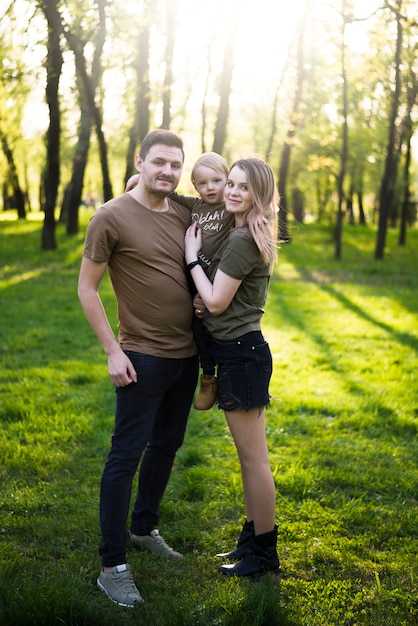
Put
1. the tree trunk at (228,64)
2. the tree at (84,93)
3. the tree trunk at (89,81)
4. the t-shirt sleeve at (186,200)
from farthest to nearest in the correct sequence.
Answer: the tree trunk at (228,64) → the tree trunk at (89,81) → the tree at (84,93) → the t-shirt sleeve at (186,200)

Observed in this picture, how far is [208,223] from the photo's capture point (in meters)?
3.78

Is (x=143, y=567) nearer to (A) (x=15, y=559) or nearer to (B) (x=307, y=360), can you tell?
(A) (x=15, y=559)

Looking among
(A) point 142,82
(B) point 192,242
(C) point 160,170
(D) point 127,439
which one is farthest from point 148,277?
(A) point 142,82

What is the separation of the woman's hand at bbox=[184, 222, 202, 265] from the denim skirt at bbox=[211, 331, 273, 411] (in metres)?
0.48

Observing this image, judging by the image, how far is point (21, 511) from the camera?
176 inches

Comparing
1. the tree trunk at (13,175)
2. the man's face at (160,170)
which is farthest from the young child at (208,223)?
the tree trunk at (13,175)

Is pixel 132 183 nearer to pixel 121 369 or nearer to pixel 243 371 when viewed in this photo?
pixel 121 369

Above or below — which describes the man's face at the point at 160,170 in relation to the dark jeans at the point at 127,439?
above

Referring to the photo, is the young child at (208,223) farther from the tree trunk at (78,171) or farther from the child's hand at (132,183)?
the tree trunk at (78,171)

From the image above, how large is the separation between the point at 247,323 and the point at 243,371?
26 cm

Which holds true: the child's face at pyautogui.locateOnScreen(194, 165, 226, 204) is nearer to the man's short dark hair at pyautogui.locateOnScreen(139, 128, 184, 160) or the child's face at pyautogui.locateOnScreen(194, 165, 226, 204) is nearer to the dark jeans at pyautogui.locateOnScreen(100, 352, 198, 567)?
the man's short dark hair at pyautogui.locateOnScreen(139, 128, 184, 160)

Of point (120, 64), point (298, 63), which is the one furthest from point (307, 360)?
point (298, 63)

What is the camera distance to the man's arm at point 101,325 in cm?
348

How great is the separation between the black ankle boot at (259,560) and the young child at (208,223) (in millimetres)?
836
